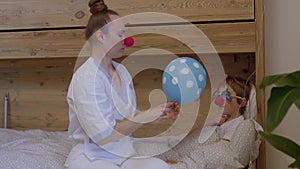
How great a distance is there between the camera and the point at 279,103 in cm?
116

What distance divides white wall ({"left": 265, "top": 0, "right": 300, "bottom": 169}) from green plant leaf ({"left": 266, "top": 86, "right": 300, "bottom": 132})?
1.33m

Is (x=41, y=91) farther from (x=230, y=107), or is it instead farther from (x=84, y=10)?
(x=230, y=107)

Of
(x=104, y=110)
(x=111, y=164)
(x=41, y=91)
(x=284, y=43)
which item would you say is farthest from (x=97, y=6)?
(x=41, y=91)

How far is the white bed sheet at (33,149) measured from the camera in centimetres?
198

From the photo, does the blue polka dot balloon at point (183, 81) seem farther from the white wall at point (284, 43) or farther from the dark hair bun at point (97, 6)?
the white wall at point (284, 43)

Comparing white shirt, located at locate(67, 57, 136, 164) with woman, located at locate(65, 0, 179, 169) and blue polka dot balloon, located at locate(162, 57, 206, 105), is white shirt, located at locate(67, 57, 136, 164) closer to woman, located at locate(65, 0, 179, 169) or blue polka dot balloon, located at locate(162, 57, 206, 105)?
woman, located at locate(65, 0, 179, 169)

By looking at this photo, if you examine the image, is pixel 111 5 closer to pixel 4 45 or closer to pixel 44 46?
pixel 44 46

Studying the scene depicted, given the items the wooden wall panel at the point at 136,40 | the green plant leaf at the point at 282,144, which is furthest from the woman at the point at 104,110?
the wooden wall panel at the point at 136,40

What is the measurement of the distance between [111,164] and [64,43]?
1.09 metres

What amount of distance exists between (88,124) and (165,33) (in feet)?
3.04

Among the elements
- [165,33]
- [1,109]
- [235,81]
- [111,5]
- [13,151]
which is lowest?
[1,109]

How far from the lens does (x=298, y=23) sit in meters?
2.46

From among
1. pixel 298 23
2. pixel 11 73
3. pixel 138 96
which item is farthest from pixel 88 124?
pixel 11 73

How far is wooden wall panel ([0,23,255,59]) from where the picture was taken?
2275mm
